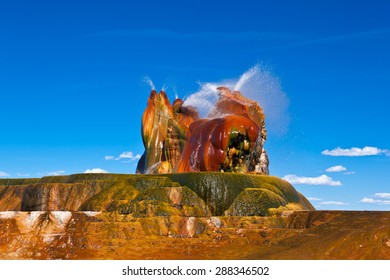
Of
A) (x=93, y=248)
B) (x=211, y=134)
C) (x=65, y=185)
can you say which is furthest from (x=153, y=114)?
(x=93, y=248)

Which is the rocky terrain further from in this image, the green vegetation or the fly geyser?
the fly geyser

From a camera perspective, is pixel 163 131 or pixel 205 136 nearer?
pixel 205 136

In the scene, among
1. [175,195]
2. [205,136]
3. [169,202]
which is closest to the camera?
[169,202]

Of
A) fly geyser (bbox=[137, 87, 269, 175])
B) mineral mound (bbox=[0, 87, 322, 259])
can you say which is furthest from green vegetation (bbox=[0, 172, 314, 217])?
fly geyser (bbox=[137, 87, 269, 175])

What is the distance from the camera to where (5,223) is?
29438 millimetres

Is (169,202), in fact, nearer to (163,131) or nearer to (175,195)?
(175,195)

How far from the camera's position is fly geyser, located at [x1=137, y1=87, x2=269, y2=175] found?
41.9m

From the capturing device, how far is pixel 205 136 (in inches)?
1688

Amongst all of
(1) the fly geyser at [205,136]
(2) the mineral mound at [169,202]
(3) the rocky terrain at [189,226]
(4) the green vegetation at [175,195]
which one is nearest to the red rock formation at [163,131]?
(1) the fly geyser at [205,136]

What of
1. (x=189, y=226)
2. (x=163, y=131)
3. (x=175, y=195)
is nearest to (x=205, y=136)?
(x=175, y=195)

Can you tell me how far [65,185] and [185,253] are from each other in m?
12.5

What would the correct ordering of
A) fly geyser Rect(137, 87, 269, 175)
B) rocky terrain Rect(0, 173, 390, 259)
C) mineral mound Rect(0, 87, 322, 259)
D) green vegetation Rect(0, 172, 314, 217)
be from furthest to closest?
1. fly geyser Rect(137, 87, 269, 175)
2. green vegetation Rect(0, 172, 314, 217)
3. mineral mound Rect(0, 87, 322, 259)
4. rocky terrain Rect(0, 173, 390, 259)

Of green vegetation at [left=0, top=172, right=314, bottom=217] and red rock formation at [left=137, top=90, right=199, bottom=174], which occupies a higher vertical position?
red rock formation at [left=137, top=90, right=199, bottom=174]

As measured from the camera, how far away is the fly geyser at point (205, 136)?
41.9 m
